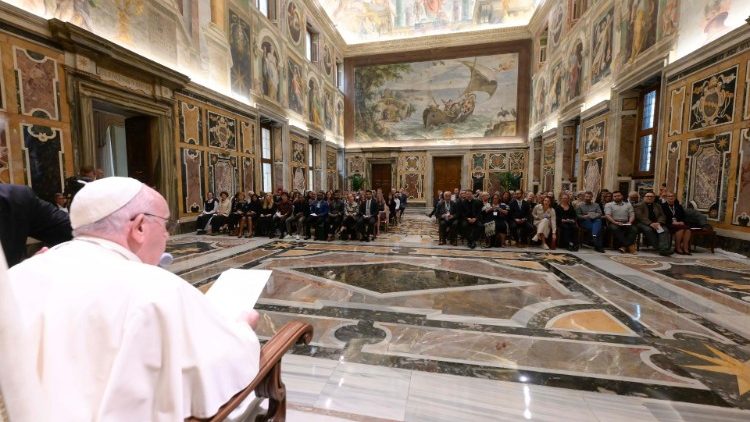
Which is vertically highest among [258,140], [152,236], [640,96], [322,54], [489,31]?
[489,31]

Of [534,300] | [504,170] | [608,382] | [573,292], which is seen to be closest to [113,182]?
[608,382]

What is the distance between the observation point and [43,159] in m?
5.56

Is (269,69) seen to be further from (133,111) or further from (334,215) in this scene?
(334,215)

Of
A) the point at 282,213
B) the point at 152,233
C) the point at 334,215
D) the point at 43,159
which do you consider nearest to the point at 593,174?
the point at 334,215

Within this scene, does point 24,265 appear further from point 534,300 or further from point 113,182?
point 534,300

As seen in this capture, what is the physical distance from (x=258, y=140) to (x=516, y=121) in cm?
1346

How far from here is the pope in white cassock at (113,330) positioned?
77cm

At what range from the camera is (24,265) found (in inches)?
35.6

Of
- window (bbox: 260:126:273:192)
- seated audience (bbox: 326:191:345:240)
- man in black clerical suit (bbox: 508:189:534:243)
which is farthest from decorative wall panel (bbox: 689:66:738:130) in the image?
window (bbox: 260:126:273:192)

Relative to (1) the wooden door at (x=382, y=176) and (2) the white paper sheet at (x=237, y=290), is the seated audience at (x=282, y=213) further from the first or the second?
(1) the wooden door at (x=382, y=176)

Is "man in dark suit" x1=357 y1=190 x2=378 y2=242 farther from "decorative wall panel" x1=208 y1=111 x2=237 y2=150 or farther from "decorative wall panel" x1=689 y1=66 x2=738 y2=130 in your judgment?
"decorative wall panel" x1=689 y1=66 x2=738 y2=130

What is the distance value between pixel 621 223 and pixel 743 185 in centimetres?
180

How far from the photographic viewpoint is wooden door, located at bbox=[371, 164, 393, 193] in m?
19.6

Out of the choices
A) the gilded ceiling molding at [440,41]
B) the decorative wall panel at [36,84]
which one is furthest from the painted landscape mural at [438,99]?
the decorative wall panel at [36,84]
